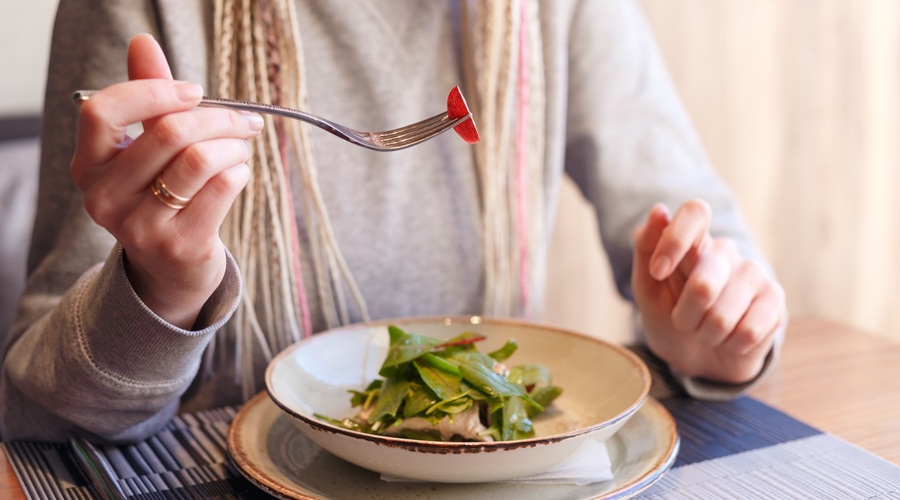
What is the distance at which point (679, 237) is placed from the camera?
79cm

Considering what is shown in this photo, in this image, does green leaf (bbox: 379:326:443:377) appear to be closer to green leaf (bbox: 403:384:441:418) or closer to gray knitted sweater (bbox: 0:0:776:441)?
green leaf (bbox: 403:384:441:418)

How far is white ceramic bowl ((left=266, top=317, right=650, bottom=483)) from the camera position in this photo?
0.59 meters

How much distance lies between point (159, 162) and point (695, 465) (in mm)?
498

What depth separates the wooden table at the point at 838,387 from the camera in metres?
0.79

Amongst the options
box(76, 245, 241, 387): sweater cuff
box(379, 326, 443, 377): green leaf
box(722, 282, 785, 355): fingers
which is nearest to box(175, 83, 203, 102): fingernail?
box(76, 245, 241, 387): sweater cuff

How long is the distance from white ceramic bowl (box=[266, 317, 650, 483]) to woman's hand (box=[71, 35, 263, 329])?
15 cm

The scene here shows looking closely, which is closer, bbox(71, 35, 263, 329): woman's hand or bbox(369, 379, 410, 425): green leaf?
bbox(71, 35, 263, 329): woman's hand

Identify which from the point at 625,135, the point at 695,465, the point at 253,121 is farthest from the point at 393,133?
A: the point at 625,135

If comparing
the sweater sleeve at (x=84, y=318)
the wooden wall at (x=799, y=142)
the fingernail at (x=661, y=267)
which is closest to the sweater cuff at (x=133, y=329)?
the sweater sleeve at (x=84, y=318)

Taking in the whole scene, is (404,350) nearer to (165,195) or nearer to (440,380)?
(440,380)

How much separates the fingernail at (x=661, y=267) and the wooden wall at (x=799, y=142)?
1.29 m

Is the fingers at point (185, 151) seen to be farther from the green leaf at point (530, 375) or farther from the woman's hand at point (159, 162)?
the green leaf at point (530, 375)

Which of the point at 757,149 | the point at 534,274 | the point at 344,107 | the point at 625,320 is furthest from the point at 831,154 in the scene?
the point at 344,107

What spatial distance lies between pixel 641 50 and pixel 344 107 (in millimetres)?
475
